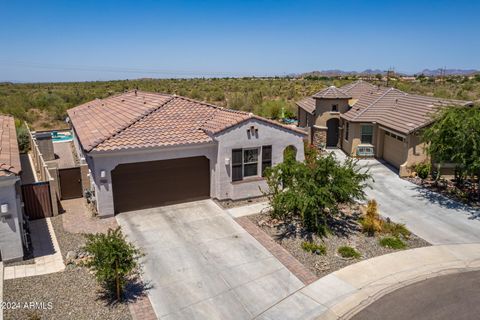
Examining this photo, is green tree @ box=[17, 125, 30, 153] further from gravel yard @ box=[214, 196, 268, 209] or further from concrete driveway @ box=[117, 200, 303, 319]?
gravel yard @ box=[214, 196, 268, 209]

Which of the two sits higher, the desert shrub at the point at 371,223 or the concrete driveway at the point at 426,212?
the desert shrub at the point at 371,223

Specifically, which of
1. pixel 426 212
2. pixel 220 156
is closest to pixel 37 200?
pixel 220 156

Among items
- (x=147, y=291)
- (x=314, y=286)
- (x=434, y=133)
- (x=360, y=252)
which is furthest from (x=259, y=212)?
(x=434, y=133)

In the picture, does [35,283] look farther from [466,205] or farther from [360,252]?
[466,205]

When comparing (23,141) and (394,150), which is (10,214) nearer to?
(23,141)

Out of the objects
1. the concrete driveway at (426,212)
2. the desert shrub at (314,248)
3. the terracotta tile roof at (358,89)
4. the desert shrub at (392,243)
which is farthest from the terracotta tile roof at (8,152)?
the terracotta tile roof at (358,89)

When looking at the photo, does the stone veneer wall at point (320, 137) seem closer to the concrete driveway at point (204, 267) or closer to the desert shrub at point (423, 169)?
the desert shrub at point (423, 169)
